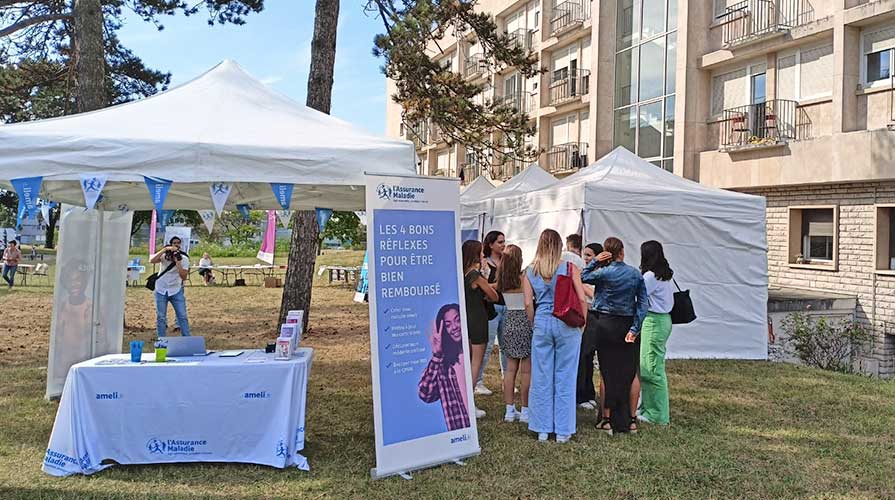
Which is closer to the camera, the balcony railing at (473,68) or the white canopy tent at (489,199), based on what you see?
the white canopy tent at (489,199)

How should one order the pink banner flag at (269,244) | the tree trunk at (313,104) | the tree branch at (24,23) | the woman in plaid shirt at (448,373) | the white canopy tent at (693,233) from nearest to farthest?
the woman in plaid shirt at (448,373) < the white canopy tent at (693,233) < the tree branch at (24,23) < the tree trunk at (313,104) < the pink banner flag at (269,244)

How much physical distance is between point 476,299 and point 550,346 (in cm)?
105

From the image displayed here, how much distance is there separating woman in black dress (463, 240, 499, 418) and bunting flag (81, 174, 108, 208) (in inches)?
115

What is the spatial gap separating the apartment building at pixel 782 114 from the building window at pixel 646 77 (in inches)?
2.1

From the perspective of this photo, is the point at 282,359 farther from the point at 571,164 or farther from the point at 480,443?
the point at 571,164

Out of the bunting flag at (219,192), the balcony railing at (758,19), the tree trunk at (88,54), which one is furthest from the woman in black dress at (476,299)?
the balcony railing at (758,19)

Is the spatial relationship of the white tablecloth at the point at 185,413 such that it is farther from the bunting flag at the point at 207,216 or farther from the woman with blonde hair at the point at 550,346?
the bunting flag at the point at 207,216

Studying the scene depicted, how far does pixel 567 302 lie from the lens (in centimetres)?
566

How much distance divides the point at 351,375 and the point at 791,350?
8024mm

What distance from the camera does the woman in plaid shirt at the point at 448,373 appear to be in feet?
17.4

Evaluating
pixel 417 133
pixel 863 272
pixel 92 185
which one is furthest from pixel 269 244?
pixel 92 185

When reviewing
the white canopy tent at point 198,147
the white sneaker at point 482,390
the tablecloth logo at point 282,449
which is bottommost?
the white sneaker at point 482,390

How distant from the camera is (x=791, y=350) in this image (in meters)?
12.5

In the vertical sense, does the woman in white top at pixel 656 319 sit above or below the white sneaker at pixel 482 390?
above
